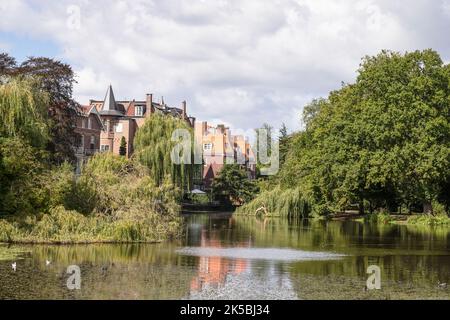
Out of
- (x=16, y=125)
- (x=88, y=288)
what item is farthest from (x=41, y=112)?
(x=88, y=288)

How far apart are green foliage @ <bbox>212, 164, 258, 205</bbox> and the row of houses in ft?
7.44

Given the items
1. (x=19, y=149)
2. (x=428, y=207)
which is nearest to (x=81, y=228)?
(x=19, y=149)

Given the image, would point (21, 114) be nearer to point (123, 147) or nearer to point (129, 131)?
point (123, 147)

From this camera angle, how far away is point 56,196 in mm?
29391

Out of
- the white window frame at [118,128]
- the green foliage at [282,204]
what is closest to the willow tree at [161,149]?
the green foliage at [282,204]

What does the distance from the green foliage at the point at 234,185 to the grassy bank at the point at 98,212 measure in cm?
4532

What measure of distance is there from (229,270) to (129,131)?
208 feet

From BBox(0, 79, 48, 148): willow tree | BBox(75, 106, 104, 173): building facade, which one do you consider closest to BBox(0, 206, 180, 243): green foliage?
BBox(0, 79, 48, 148): willow tree

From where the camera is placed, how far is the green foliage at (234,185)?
261ft

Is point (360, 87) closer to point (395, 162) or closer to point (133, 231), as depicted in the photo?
point (395, 162)

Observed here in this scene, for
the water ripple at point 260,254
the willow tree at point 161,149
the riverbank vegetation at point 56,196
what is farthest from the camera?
the willow tree at point 161,149

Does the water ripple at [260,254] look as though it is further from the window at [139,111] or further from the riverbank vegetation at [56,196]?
the window at [139,111]

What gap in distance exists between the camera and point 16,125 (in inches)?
1178

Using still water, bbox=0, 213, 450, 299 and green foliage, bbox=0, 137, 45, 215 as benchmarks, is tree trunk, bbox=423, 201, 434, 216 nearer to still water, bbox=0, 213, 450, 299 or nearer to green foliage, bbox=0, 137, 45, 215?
still water, bbox=0, 213, 450, 299
